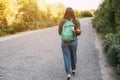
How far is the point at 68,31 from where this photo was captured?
9641 millimetres

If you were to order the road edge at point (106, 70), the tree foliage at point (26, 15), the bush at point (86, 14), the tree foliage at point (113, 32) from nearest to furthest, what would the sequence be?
1. the road edge at point (106, 70)
2. the tree foliage at point (113, 32)
3. the tree foliage at point (26, 15)
4. the bush at point (86, 14)

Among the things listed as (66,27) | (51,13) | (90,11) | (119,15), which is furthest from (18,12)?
(90,11)

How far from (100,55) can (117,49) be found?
4233 mm

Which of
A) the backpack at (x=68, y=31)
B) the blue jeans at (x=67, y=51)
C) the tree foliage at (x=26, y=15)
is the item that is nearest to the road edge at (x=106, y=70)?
the blue jeans at (x=67, y=51)

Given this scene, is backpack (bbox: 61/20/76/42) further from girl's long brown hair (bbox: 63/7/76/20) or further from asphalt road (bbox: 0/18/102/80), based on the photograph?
asphalt road (bbox: 0/18/102/80)

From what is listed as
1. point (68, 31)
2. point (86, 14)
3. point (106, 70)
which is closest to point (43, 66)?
point (106, 70)

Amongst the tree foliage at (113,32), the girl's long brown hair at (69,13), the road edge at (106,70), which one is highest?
the girl's long brown hair at (69,13)

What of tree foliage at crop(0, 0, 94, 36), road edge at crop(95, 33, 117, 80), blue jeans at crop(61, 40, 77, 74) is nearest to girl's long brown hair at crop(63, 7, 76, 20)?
blue jeans at crop(61, 40, 77, 74)

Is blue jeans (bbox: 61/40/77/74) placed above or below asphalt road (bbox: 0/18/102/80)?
above

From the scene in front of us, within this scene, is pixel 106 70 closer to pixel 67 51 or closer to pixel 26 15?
pixel 67 51

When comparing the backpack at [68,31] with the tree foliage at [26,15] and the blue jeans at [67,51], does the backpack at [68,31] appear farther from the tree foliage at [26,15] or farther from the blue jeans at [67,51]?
the tree foliage at [26,15]

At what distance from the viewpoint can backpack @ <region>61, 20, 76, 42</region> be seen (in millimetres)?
9586

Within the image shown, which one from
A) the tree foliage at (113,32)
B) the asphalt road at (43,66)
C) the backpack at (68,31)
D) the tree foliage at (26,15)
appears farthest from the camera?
the tree foliage at (26,15)

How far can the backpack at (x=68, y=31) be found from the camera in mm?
9586
